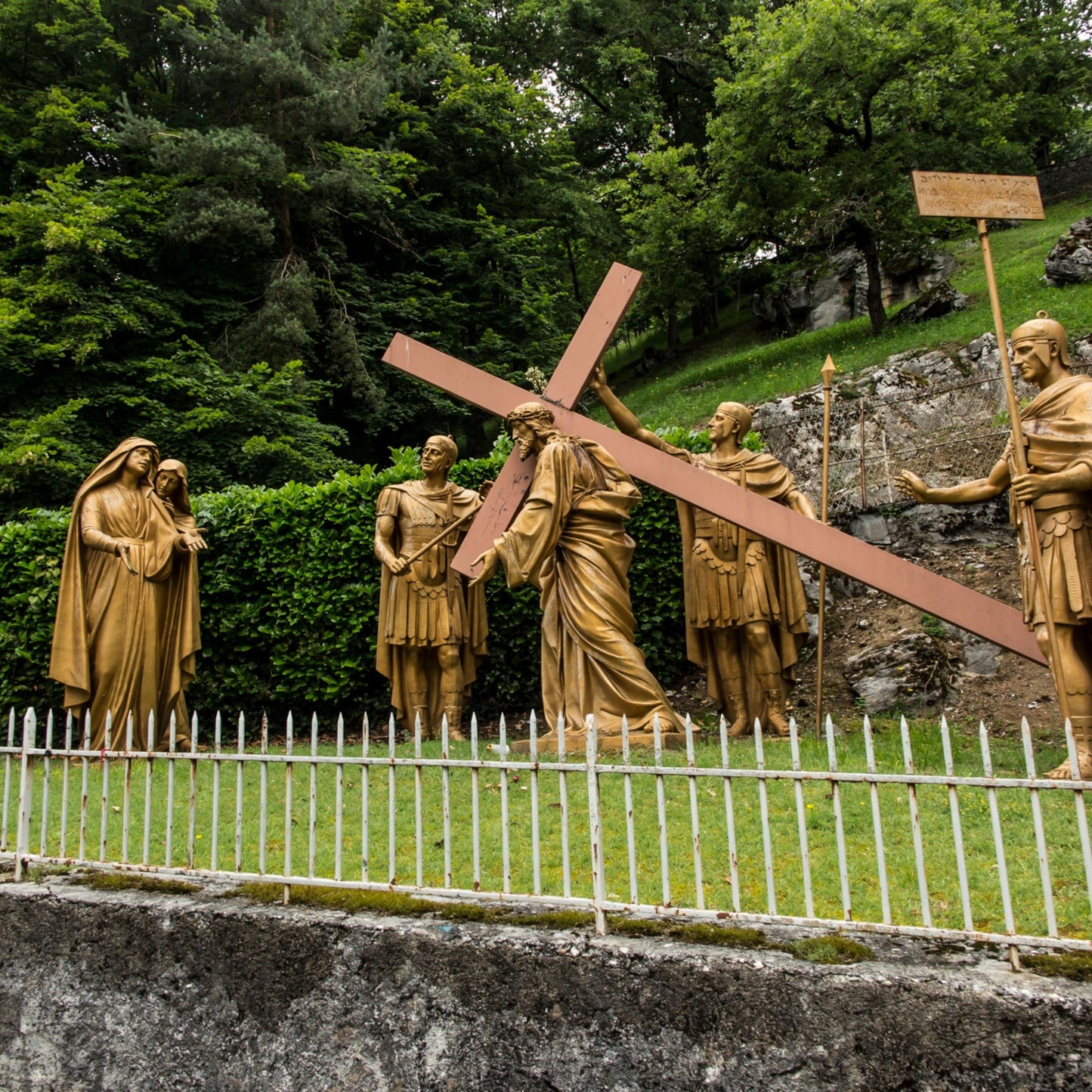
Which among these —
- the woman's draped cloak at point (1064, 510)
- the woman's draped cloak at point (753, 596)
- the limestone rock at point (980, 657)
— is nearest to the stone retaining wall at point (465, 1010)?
the woman's draped cloak at point (1064, 510)

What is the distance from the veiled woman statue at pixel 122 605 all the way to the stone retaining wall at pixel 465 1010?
3555 millimetres

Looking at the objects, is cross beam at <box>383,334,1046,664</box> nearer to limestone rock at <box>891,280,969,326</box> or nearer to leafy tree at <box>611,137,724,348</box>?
limestone rock at <box>891,280,969,326</box>

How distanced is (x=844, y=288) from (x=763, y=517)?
25.6m

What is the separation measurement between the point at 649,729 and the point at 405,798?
73.5 inches

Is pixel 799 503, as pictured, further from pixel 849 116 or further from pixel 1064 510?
pixel 849 116

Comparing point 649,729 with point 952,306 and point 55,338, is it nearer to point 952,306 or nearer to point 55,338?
point 55,338

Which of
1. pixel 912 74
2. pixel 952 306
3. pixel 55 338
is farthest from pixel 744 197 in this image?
pixel 55 338

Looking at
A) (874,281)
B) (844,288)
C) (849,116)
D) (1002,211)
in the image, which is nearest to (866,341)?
(874,281)

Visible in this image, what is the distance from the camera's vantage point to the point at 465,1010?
10.9ft

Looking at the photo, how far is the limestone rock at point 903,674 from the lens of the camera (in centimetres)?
868

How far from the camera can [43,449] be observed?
14.0 metres

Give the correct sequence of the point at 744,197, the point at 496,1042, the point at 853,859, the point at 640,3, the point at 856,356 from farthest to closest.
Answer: the point at 640,3 < the point at 744,197 < the point at 856,356 < the point at 853,859 < the point at 496,1042

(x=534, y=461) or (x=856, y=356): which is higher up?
(x=856, y=356)

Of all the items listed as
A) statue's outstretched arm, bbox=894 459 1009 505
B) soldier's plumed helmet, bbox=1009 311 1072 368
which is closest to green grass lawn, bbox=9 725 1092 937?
statue's outstretched arm, bbox=894 459 1009 505
